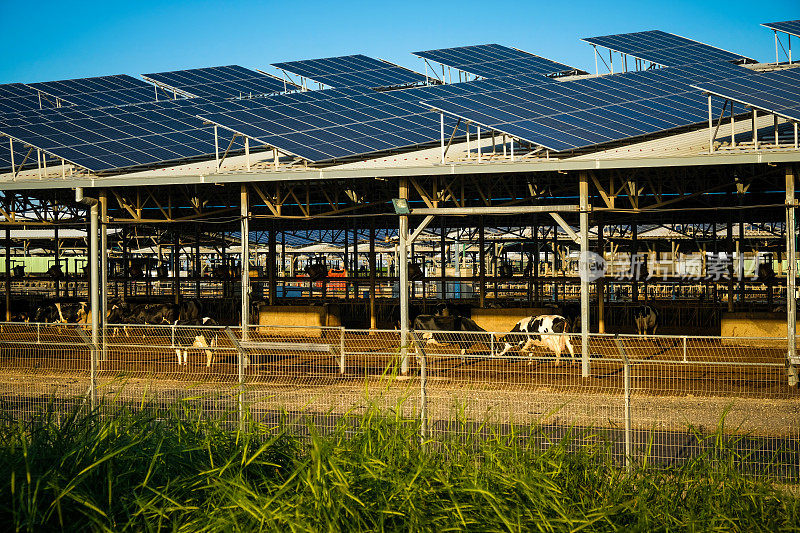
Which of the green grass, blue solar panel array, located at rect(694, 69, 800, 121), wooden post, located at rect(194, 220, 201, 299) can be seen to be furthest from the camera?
wooden post, located at rect(194, 220, 201, 299)

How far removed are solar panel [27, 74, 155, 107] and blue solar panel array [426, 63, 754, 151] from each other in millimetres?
19927

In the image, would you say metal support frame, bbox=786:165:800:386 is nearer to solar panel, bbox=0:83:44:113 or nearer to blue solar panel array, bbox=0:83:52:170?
blue solar panel array, bbox=0:83:52:170

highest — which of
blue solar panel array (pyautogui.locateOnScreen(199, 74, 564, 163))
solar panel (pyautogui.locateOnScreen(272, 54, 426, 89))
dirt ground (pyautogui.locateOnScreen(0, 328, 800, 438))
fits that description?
solar panel (pyautogui.locateOnScreen(272, 54, 426, 89))

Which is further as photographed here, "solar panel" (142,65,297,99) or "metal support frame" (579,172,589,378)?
"solar panel" (142,65,297,99)

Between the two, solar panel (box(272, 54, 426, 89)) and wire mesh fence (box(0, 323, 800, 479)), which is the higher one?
solar panel (box(272, 54, 426, 89))

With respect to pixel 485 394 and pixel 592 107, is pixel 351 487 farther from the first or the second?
pixel 592 107

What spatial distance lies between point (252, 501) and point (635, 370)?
12.2 m

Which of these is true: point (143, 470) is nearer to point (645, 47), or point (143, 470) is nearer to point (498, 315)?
point (498, 315)

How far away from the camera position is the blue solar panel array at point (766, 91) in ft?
56.4

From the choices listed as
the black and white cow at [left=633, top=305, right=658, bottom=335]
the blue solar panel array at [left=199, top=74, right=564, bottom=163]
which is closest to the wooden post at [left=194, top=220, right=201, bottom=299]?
the blue solar panel array at [left=199, top=74, right=564, bottom=163]

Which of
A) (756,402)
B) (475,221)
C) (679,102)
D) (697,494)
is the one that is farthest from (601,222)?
(697,494)

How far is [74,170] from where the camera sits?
24.5m

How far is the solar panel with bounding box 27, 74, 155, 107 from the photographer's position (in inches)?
1367

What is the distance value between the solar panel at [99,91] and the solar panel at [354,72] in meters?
6.62
